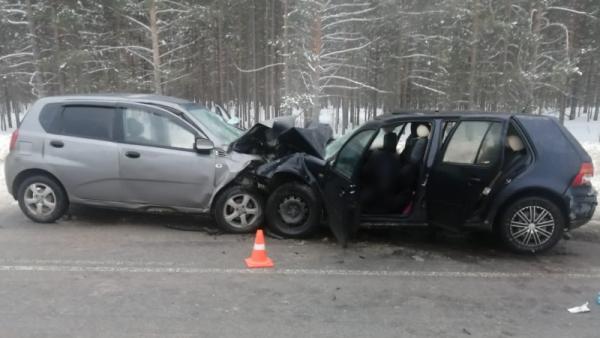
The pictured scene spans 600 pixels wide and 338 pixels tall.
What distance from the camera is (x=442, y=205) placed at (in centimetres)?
524

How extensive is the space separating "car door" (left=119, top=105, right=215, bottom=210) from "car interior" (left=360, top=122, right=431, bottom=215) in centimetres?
206

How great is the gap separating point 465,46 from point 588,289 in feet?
64.7

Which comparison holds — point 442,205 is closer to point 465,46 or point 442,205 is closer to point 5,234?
point 5,234

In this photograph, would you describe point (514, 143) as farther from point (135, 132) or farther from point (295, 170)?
point (135, 132)

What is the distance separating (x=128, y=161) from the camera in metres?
6.02

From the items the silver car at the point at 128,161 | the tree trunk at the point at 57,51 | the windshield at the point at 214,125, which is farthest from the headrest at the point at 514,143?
the tree trunk at the point at 57,51

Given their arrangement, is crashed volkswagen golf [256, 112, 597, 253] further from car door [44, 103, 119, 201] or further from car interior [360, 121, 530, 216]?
car door [44, 103, 119, 201]

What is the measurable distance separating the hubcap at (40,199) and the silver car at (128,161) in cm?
1

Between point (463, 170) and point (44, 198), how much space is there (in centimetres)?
563

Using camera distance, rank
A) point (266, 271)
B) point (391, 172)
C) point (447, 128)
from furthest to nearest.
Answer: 1. point (391, 172)
2. point (447, 128)
3. point (266, 271)

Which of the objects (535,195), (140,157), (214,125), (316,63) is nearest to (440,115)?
(535,195)

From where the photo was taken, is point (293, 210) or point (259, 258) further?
point (293, 210)

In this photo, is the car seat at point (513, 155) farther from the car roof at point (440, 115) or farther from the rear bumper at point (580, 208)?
the rear bumper at point (580, 208)

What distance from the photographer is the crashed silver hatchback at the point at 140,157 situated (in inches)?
A: 235
